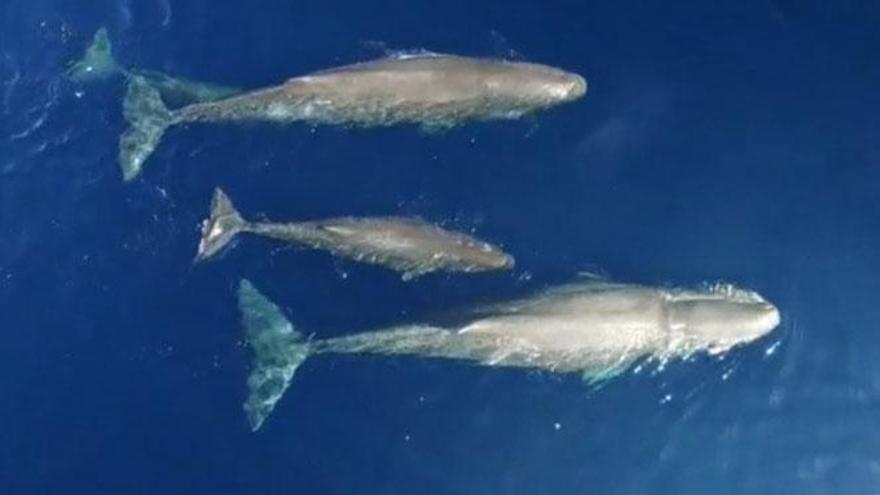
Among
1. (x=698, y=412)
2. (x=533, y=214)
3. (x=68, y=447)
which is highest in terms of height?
(x=533, y=214)

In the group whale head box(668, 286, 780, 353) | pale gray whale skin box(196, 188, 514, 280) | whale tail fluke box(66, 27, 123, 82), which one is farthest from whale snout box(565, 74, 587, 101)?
whale tail fluke box(66, 27, 123, 82)

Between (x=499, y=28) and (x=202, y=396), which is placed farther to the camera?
(x=499, y=28)

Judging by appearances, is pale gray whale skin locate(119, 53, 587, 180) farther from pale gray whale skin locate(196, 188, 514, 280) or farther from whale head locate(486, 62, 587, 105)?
pale gray whale skin locate(196, 188, 514, 280)

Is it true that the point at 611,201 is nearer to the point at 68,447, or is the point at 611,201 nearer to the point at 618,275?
the point at 618,275

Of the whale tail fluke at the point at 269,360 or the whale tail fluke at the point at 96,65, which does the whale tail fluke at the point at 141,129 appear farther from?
the whale tail fluke at the point at 269,360

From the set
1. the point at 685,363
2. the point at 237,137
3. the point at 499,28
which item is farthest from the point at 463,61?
the point at 685,363
